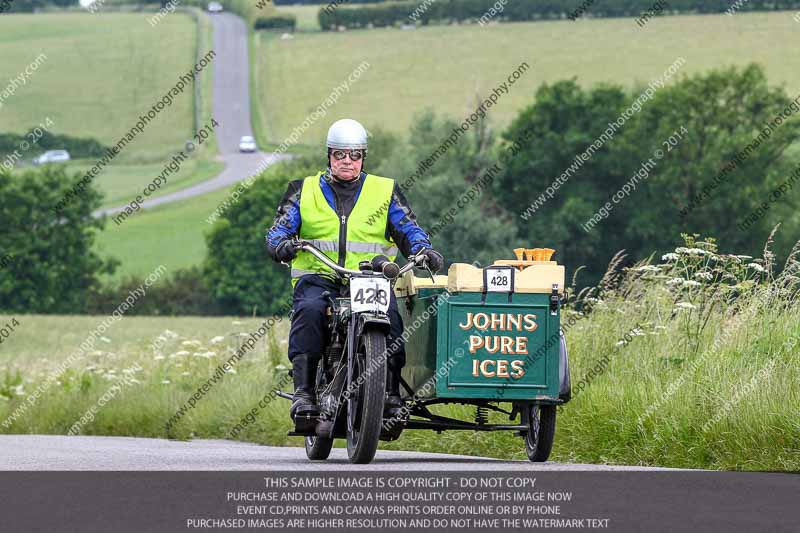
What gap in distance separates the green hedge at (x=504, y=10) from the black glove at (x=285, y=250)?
92512 millimetres

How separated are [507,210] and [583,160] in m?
4.92

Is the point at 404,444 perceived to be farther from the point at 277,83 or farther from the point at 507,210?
the point at 277,83

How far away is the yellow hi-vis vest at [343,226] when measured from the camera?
10039 mm

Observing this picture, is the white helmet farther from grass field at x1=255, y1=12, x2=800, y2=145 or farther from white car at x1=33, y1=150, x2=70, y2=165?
white car at x1=33, y1=150, x2=70, y2=165

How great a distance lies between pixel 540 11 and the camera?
113 m

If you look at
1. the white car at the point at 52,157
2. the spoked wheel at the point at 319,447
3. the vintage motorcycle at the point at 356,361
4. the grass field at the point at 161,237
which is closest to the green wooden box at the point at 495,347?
the vintage motorcycle at the point at 356,361

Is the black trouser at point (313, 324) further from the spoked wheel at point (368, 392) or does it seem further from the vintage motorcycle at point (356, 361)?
the spoked wheel at point (368, 392)

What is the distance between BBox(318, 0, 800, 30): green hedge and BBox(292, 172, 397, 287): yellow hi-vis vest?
9211 cm

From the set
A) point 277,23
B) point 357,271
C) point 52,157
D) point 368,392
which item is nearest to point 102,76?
point 52,157

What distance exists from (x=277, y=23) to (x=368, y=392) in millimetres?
109436

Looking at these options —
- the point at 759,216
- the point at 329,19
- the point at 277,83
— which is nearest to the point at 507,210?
the point at 759,216

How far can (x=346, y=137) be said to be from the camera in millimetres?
10062

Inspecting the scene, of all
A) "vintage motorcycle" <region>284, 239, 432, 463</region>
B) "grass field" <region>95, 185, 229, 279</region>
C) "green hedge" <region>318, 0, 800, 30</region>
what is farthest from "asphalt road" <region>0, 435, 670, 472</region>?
"green hedge" <region>318, 0, 800, 30</region>

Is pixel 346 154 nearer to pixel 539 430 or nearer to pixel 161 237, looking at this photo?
pixel 539 430
